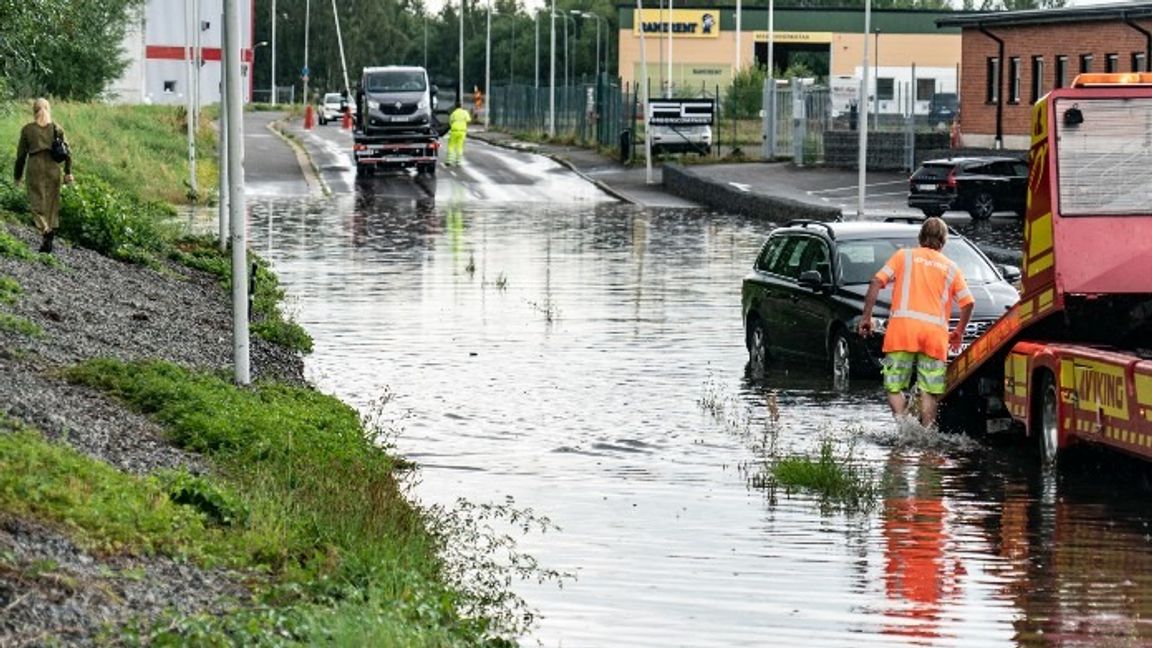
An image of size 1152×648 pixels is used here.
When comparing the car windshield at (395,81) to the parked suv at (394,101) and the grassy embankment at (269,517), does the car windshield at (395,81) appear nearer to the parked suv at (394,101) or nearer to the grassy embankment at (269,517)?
the parked suv at (394,101)

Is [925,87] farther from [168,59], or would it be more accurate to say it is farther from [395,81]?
[395,81]

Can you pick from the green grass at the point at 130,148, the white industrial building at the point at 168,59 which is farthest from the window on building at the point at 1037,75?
the white industrial building at the point at 168,59

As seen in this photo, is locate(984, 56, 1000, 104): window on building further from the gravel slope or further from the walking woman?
the walking woman

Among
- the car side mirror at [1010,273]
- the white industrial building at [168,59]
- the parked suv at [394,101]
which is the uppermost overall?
the white industrial building at [168,59]

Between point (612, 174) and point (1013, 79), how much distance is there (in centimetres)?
1164

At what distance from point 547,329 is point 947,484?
37.0 feet

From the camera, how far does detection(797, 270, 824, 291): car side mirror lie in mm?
21750

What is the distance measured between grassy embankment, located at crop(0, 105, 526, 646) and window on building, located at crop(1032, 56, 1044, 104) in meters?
52.7

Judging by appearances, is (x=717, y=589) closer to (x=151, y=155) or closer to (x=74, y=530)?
(x=74, y=530)

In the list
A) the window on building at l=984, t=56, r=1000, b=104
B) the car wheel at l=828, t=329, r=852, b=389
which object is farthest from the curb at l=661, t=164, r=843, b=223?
the car wheel at l=828, t=329, r=852, b=389

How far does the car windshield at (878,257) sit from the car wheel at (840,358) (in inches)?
24.0

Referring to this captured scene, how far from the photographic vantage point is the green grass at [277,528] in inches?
343

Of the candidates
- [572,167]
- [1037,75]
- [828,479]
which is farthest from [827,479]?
[572,167]

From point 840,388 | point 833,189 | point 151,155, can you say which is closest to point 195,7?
point 151,155
